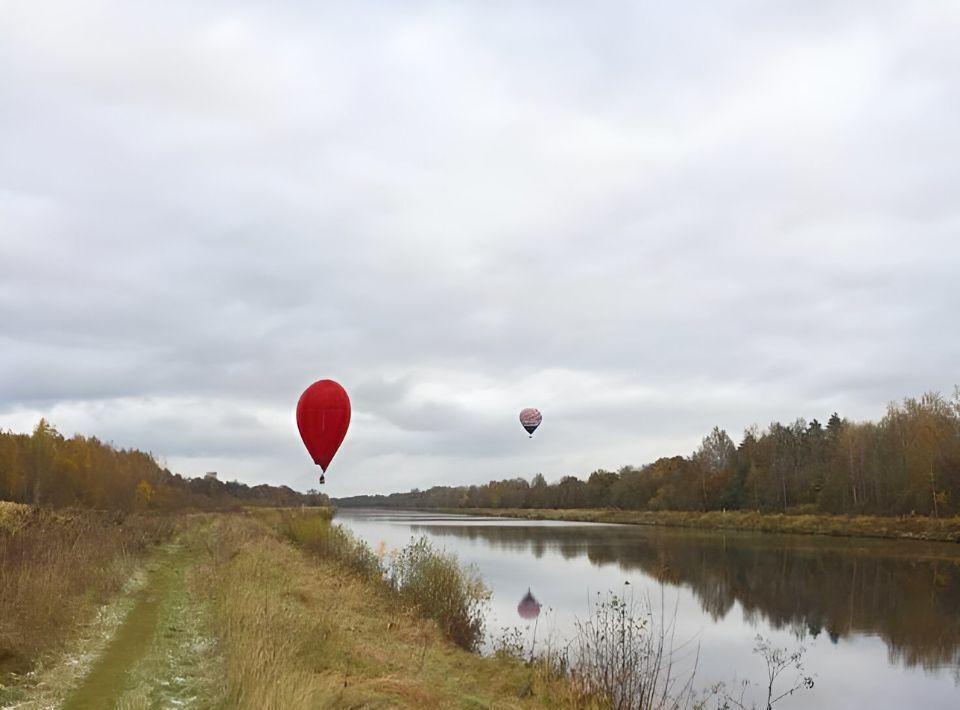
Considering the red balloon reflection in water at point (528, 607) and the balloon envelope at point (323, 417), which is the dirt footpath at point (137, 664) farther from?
the red balloon reflection in water at point (528, 607)

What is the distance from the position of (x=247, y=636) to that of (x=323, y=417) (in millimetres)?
7368

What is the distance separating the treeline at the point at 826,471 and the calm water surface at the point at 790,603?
1698cm

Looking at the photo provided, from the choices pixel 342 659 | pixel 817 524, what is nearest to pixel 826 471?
pixel 817 524

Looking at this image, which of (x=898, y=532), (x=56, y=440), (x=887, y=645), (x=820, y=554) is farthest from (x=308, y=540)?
(x=56, y=440)

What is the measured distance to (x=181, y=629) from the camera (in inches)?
537

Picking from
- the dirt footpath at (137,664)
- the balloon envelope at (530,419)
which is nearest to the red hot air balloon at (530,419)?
the balloon envelope at (530,419)

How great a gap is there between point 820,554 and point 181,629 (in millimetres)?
35514

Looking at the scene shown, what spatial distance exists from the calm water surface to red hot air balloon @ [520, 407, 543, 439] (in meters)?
6.36

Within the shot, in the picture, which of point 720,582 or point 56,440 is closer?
point 720,582

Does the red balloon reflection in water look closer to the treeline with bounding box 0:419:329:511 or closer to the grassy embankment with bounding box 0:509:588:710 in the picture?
the grassy embankment with bounding box 0:509:588:710

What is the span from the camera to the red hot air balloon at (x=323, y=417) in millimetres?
17344

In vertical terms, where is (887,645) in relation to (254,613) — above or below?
below

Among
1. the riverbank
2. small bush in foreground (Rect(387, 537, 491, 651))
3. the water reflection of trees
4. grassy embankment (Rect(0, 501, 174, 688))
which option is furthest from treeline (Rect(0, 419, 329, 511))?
the riverbank

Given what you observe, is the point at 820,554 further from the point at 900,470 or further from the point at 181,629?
the point at 181,629
